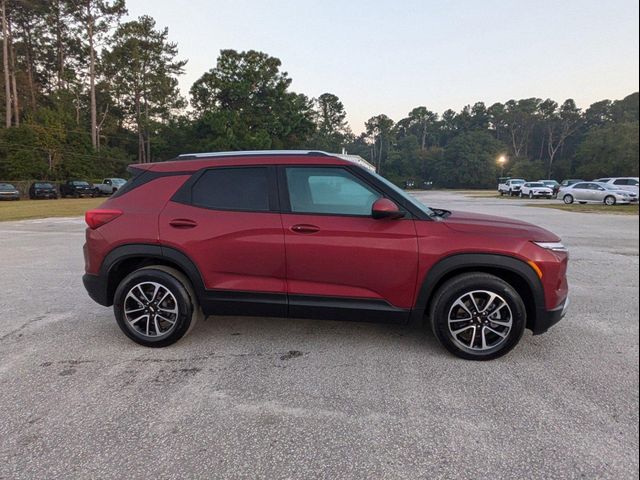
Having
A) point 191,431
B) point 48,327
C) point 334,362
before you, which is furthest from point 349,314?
point 48,327

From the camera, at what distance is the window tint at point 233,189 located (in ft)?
11.1

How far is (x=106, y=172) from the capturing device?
43.7 metres

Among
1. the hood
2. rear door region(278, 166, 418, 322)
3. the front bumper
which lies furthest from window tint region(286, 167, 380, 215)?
the front bumper

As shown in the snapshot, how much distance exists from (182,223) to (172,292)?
652 millimetres

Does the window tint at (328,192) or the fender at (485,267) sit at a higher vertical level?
the window tint at (328,192)

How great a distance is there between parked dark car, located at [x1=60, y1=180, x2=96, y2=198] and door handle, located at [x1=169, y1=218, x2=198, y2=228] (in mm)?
35942

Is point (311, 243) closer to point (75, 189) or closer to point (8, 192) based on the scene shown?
point (8, 192)

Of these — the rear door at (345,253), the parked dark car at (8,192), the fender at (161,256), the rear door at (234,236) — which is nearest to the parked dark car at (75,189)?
the parked dark car at (8,192)

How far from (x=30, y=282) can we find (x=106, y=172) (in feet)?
145

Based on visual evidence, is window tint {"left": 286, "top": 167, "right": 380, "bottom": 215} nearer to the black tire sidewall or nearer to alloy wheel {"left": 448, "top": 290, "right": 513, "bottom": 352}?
alloy wheel {"left": 448, "top": 290, "right": 513, "bottom": 352}

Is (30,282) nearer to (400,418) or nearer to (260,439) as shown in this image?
(260,439)

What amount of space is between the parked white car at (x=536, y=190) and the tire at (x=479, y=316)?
3591 cm

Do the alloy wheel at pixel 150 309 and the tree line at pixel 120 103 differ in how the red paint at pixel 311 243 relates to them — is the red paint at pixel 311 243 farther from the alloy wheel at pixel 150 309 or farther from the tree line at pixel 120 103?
the tree line at pixel 120 103

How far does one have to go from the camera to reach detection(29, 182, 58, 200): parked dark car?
99.7ft
